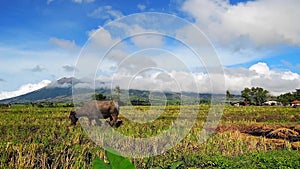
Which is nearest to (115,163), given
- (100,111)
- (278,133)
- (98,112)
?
(278,133)

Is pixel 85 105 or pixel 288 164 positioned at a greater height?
pixel 85 105

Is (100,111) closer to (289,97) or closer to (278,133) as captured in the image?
(278,133)

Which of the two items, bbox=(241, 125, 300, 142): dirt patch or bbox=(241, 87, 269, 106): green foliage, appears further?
bbox=(241, 87, 269, 106): green foliage

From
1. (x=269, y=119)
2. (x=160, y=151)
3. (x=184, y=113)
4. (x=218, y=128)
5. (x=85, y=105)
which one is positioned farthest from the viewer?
(x=269, y=119)

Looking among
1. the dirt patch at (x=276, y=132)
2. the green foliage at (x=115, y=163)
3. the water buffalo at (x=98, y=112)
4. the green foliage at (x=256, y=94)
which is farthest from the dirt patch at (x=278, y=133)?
the green foliage at (x=256, y=94)

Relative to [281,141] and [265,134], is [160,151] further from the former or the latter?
[265,134]

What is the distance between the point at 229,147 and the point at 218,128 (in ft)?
6.79

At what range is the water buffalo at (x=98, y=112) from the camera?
21.6ft

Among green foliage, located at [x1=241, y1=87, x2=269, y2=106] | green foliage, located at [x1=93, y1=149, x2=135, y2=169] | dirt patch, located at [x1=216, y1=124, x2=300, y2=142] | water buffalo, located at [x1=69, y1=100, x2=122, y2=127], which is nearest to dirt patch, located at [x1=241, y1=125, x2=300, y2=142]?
dirt patch, located at [x1=216, y1=124, x2=300, y2=142]

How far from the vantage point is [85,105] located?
6.89 metres

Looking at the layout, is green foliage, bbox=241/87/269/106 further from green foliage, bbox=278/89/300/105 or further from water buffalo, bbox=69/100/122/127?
water buffalo, bbox=69/100/122/127

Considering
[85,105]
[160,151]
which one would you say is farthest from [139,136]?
[85,105]

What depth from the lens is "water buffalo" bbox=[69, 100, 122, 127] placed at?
6578 millimetres

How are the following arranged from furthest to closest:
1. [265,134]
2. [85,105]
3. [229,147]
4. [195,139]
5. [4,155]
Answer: [85,105] → [265,134] → [195,139] → [229,147] → [4,155]
